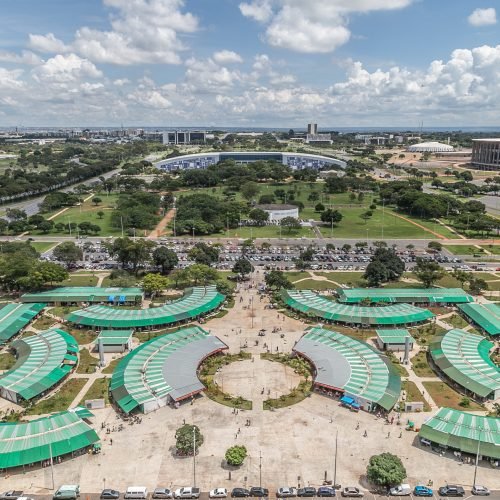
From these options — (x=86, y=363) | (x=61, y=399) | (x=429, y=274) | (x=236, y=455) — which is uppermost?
(x=429, y=274)

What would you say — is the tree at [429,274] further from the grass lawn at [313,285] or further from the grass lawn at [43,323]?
the grass lawn at [43,323]

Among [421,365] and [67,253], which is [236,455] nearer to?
[421,365]

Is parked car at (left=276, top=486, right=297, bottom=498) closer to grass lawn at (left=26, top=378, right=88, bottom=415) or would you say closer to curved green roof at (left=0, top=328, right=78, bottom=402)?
grass lawn at (left=26, top=378, right=88, bottom=415)

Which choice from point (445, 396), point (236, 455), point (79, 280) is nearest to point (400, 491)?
point (236, 455)

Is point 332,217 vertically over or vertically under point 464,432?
over

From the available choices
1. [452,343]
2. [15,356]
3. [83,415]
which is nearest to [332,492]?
[83,415]

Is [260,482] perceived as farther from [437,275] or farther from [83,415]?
[437,275]
